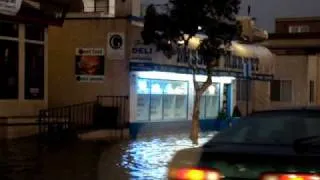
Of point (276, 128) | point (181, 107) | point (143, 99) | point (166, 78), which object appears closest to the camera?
point (276, 128)

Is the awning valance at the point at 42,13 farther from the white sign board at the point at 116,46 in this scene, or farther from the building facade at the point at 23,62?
the white sign board at the point at 116,46

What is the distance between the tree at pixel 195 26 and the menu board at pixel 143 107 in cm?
350

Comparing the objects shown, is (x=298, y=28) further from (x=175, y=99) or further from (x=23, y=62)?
(x=23, y=62)

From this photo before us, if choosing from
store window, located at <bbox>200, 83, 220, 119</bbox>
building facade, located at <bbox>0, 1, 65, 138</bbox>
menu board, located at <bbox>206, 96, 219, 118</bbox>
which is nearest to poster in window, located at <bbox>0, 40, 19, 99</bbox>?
building facade, located at <bbox>0, 1, 65, 138</bbox>

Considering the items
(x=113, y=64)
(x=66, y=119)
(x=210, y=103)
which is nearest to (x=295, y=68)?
(x=210, y=103)

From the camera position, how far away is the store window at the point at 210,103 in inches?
1291

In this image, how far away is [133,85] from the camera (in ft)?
87.3

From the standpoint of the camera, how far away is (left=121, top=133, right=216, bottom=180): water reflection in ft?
47.9

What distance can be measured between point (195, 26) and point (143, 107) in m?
5.95

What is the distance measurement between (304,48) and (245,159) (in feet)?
146

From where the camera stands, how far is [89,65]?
88.4ft

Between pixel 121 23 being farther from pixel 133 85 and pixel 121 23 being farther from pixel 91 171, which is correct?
pixel 91 171

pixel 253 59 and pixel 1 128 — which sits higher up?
pixel 253 59

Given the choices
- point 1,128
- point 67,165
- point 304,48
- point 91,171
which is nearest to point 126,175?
point 91,171
